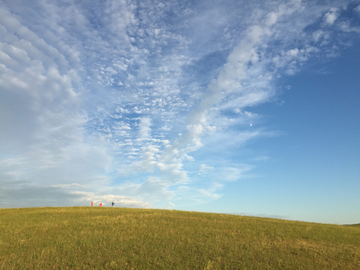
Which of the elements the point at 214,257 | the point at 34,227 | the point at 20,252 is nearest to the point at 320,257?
the point at 214,257

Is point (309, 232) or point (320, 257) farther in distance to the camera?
point (309, 232)

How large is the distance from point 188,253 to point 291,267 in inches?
261

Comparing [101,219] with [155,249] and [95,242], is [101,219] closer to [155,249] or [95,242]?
[95,242]

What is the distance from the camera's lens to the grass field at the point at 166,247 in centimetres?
1496

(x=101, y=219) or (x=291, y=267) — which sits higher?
(x=101, y=219)

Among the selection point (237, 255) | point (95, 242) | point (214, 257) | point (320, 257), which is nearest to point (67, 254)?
point (95, 242)

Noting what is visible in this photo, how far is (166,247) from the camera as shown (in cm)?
1756

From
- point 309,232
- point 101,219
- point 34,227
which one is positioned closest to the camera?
point 34,227

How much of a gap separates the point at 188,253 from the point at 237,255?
341 cm

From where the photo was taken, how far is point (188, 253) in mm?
16516

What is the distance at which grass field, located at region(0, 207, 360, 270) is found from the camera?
49.1 ft

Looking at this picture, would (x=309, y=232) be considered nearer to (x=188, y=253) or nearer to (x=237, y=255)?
(x=237, y=255)

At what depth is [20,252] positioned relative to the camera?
54.9 feet

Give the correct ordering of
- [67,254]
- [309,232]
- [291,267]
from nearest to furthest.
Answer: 1. [291,267]
2. [67,254]
3. [309,232]
